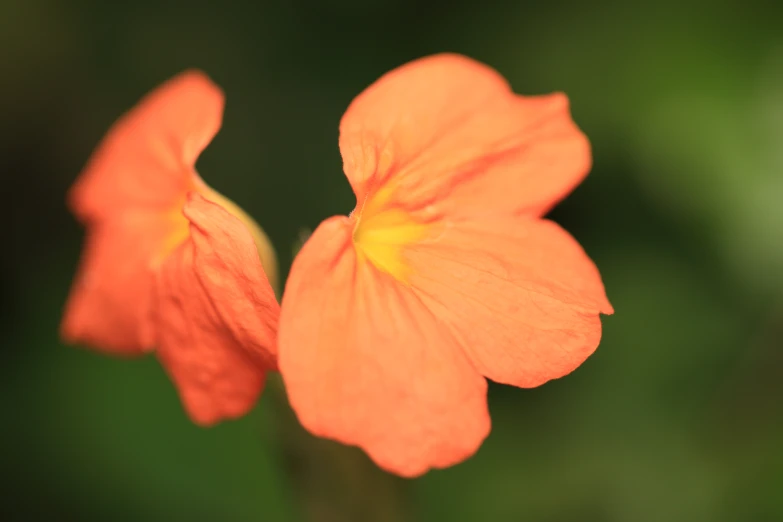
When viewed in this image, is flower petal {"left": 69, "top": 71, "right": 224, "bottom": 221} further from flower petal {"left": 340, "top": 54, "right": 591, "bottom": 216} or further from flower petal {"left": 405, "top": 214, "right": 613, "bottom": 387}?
flower petal {"left": 405, "top": 214, "right": 613, "bottom": 387}

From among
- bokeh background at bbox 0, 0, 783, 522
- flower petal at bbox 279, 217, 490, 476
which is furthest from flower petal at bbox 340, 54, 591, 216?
bokeh background at bbox 0, 0, 783, 522

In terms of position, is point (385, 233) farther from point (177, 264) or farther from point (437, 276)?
point (177, 264)

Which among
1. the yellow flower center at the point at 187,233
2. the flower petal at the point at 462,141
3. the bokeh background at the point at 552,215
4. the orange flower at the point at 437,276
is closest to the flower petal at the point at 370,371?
the orange flower at the point at 437,276

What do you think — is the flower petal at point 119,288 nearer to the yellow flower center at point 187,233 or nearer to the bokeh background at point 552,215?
the yellow flower center at point 187,233

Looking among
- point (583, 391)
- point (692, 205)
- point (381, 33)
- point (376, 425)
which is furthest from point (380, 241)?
point (381, 33)

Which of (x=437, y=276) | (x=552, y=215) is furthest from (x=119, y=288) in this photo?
(x=552, y=215)

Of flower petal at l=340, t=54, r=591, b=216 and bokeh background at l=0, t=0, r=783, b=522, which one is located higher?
flower petal at l=340, t=54, r=591, b=216
